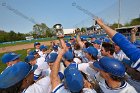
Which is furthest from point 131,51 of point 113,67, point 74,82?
point 74,82

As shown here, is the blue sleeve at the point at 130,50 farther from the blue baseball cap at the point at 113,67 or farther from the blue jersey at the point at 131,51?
the blue baseball cap at the point at 113,67

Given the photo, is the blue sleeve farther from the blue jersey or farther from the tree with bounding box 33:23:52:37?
the tree with bounding box 33:23:52:37

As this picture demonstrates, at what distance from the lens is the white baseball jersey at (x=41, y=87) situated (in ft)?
11.5

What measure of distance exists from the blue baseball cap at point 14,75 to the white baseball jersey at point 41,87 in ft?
0.97

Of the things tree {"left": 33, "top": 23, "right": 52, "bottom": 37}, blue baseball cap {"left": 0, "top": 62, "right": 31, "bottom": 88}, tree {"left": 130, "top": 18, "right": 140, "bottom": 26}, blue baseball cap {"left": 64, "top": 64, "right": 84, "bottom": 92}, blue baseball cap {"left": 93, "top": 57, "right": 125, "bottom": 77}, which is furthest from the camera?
tree {"left": 130, "top": 18, "right": 140, "bottom": 26}

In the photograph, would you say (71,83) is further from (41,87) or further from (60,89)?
(41,87)

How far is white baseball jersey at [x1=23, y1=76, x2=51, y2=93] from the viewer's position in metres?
3.50

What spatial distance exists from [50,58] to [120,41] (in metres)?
2.40

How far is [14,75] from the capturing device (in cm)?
311

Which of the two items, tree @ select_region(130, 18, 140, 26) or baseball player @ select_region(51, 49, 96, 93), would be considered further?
tree @ select_region(130, 18, 140, 26)

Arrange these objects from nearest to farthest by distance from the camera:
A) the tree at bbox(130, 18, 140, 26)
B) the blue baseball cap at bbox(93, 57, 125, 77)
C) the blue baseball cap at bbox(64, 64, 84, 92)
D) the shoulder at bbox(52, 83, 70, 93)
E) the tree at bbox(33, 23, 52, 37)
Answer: the blue baseball cap at bbox(64, 64, 84, 92), the blue baseball cap at bbox(93, 57, 125, 77), the shoulder at bbox(52, 83, 70, 93), the tree at bbox(33, 23, 52, 37), the tree at bbox(130, 18, 140, 26)

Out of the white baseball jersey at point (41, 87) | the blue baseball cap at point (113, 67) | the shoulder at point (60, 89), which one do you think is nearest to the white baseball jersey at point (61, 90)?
the shoulder at point (60, 89)

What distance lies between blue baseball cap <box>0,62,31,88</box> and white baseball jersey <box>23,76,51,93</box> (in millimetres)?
296

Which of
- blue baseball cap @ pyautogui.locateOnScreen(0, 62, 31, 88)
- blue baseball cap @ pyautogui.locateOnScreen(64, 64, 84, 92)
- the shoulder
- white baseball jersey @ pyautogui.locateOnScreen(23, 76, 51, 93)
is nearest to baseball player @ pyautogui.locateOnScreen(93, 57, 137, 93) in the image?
blue baseball cap @ pyautogui.locateOnScreen(64, 64, 84, 92)
